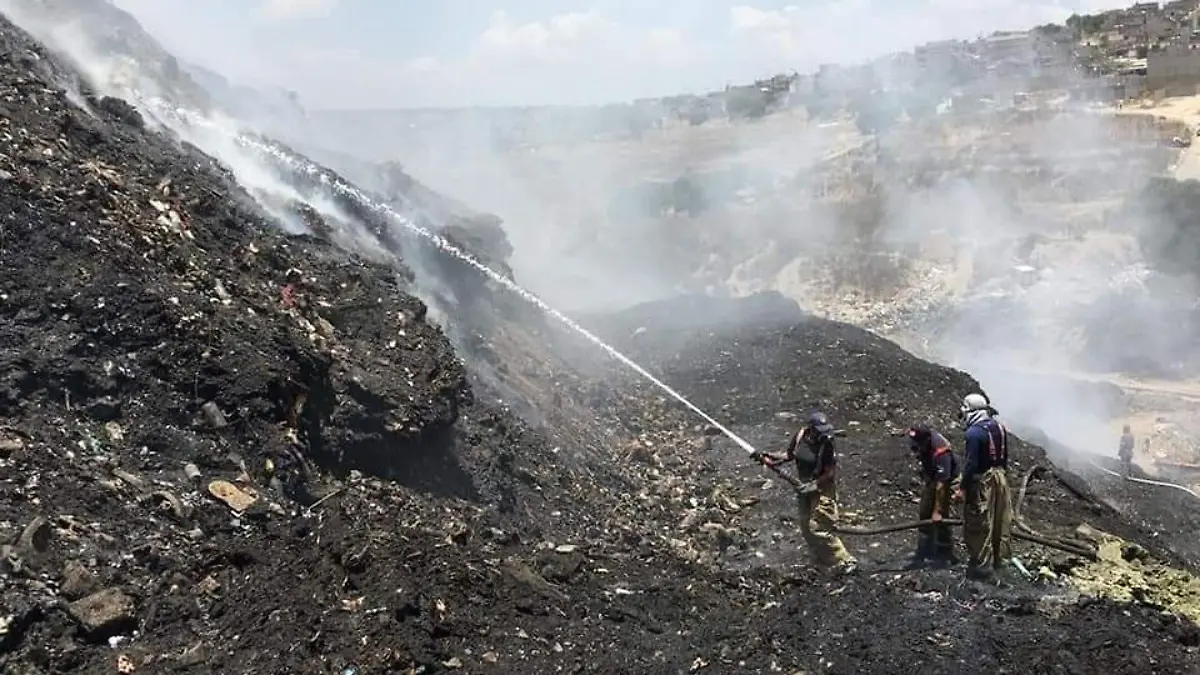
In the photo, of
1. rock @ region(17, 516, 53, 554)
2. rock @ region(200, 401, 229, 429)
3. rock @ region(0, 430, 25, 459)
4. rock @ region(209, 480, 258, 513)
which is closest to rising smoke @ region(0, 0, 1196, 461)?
rock @ region(200, 401, 229, 429)

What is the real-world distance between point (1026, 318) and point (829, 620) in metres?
21.2

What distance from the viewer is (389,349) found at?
8695mm

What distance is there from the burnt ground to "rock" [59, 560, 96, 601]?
10 mm

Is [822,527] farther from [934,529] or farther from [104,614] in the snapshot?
[104,614]

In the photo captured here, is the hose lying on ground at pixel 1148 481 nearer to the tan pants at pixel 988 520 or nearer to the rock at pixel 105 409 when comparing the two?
the tan pants at pixel 988 520

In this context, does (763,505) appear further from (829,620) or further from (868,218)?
(868,218)

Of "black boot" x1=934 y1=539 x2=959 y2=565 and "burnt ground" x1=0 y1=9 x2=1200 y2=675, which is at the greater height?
"burnt ground" x1=0 y1=9 x2=1200 y2=675

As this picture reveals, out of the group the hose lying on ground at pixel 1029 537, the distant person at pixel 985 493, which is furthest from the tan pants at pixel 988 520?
the hose lying on ground at pixel 1029 537

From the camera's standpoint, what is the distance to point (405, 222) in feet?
51.2

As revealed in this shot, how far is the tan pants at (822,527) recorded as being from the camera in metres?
7.41

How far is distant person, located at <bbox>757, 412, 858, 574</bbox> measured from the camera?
7348 mm

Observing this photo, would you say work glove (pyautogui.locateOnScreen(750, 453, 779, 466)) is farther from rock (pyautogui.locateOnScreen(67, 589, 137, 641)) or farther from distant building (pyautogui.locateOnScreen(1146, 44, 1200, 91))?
distant building (pyautogui.locateOnScreen(1146, 44, 1200, 91))

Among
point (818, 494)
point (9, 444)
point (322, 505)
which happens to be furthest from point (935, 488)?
point (9, 444)

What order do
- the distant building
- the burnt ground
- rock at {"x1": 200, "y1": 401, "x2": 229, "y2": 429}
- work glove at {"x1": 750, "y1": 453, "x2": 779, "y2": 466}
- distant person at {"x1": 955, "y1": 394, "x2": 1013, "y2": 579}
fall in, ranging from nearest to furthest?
the burnt ground → rock at {"x1": 200, "y1": 401, "x2": 229, "y2": 429} → distant person at {"x1": 955, "y1": 394, "x2": 1013, "y2": 579} → work glove at {"x1": 750, "y1": 453, "x2": 779, "y2": 466} → the distant building
